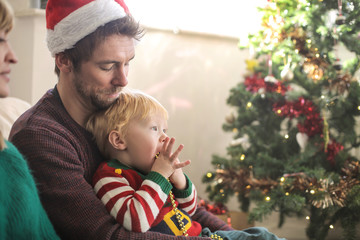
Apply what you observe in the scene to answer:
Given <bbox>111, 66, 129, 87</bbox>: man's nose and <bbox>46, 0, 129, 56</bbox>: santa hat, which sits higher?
<bbox>46, 0, 129, 56</bbox>: santa hat

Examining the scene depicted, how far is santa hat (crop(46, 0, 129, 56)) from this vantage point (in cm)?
132

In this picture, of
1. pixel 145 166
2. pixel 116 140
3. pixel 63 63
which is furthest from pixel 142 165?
pixel 63 63

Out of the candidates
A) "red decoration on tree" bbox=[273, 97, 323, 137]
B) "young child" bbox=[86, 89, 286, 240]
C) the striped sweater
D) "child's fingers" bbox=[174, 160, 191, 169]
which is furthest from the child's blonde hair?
"red decoration on tree" bbox=[273, 97, 323, 137]

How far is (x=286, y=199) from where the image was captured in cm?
225

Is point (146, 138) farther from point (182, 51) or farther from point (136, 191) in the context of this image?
point (182, 51)

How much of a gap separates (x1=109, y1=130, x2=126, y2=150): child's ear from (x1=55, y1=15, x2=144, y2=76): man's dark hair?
24 centimetres

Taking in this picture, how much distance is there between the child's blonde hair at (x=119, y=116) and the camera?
52.9 inches

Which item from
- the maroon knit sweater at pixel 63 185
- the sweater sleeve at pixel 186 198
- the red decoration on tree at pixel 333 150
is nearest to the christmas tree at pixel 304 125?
the red decoration on tree at pixel 333 150

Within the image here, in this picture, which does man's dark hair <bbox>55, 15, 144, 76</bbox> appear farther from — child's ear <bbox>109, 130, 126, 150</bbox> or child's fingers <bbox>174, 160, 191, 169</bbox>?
child's fingers <bbox>174, 160, 191, 169</bbox>

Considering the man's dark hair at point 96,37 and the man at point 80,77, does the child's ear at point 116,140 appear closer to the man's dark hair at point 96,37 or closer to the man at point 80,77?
the man at point 80,77

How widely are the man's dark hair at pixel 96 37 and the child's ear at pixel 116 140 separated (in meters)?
0.24

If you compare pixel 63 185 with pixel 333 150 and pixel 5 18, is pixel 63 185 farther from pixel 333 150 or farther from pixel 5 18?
pixel 333 150

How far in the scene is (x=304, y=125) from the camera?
246cm

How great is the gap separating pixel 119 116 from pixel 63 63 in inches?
10.4
